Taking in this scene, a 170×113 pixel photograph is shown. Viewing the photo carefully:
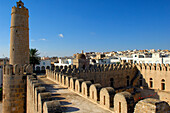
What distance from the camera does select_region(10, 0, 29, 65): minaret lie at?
15.5 m

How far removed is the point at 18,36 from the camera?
51.3ft

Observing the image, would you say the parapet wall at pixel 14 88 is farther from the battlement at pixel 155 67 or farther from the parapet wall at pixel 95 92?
the battlement at pixel 155 67

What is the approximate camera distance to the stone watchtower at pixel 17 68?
11461mm

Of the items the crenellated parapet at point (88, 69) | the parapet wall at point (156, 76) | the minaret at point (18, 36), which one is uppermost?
the minaret at point (18, 36)

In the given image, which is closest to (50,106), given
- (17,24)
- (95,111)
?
(95,111)

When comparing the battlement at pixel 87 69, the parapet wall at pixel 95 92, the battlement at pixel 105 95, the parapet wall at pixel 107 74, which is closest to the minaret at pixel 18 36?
the battlement at pixel 87 69

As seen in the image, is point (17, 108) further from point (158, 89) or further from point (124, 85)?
point (158, 89)

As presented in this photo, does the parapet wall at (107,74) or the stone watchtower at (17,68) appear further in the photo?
the parapet wall at (107,74)

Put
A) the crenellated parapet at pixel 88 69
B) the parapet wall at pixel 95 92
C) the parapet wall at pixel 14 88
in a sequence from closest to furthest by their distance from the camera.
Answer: the parapet wall at pixel 95 92 < the parapet wall at pixel 14 88 < the crenellated parapet at pixel 88 69

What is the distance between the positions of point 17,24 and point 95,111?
44.8 feet

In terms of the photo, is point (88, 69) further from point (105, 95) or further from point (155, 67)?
point (105, 95)

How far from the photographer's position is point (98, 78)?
1997 cm

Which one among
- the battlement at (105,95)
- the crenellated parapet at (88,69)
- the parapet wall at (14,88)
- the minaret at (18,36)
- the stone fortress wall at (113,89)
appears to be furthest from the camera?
the crenellated parapet at (88,69)

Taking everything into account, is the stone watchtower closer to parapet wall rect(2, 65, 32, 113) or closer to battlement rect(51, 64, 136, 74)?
parapet wall rect(2, 65, 32, 113)
